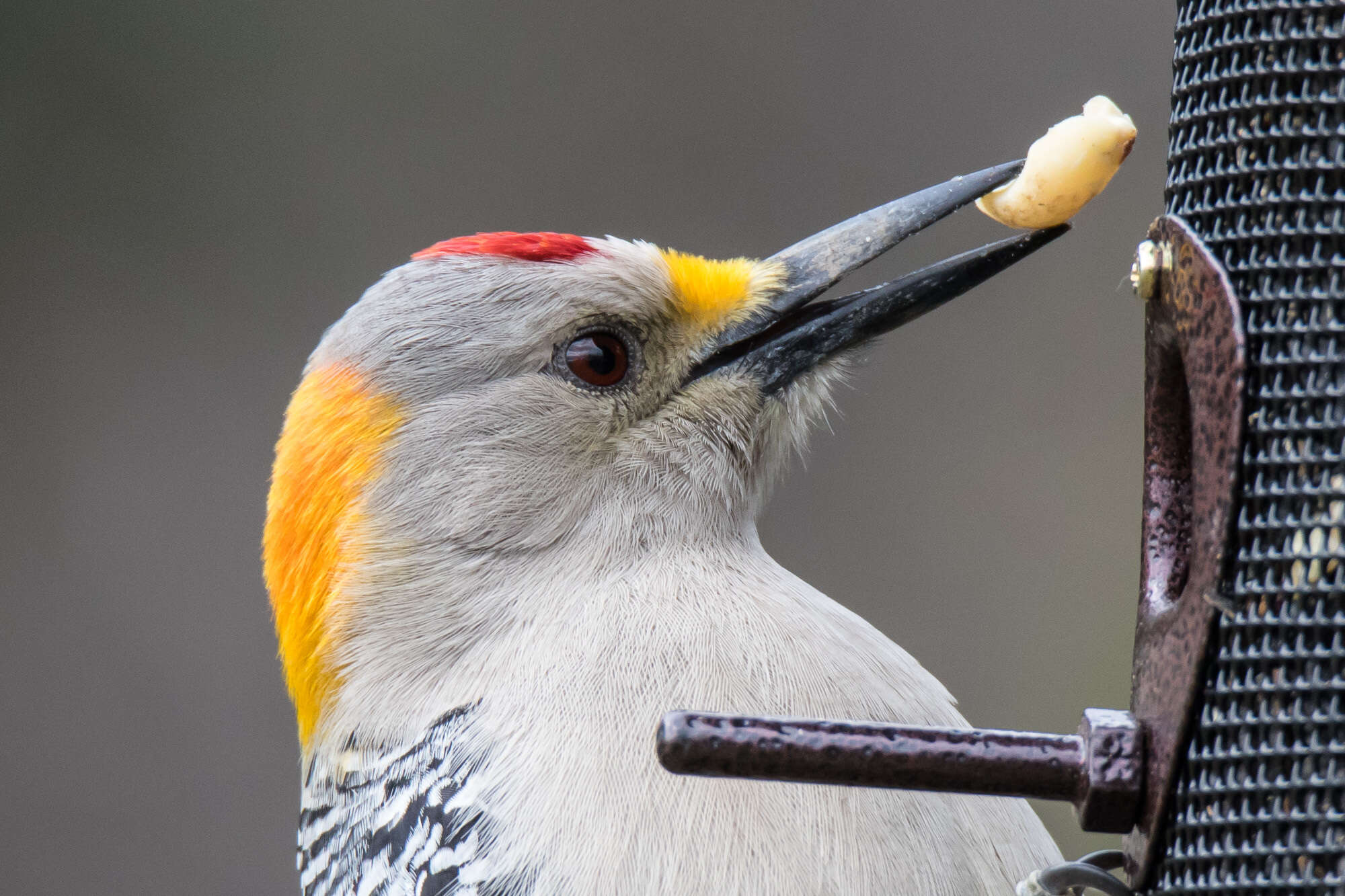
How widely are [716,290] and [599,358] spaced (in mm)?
255

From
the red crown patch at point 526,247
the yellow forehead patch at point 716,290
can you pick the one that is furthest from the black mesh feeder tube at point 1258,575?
the red crown patch at point 526,247

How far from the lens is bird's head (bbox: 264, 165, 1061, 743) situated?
2615mm

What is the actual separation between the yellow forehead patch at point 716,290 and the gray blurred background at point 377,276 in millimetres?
2666

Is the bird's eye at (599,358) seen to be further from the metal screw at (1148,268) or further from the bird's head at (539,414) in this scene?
the metal screw at (1148,268)

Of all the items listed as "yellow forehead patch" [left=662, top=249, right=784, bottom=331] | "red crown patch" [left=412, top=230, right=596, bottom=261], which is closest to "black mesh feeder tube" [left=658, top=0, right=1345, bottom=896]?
"yellow forehead patch" [left=662, top=249, right=784, bottom=331]

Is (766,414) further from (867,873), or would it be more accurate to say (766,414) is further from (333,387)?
(867,873)

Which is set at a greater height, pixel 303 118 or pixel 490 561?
pixel 303 118

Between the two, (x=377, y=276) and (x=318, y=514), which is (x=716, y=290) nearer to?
(x=318, y=514)

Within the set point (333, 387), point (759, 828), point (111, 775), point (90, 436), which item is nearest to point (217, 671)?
point (111, 775)

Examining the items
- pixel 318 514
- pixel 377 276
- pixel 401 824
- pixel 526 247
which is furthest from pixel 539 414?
pixel 377 276

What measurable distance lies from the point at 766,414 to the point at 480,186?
3.56m

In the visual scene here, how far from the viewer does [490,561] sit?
2.60m

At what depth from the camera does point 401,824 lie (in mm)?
2355

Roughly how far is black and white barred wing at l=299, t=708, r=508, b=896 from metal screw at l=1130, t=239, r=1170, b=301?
1.17 metres
